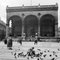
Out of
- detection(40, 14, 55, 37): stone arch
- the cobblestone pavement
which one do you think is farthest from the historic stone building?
the cobblestone pavement

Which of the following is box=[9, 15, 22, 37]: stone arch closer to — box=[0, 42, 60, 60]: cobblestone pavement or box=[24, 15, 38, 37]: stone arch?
box=[24, 15, 38, 37]: stone arch

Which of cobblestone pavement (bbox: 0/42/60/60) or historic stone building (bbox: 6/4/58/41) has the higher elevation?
historic stone building (bbox: 6/4/58/41)

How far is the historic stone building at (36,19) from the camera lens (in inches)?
1332

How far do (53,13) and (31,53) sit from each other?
2884 cm

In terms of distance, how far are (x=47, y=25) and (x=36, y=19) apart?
12.7ft

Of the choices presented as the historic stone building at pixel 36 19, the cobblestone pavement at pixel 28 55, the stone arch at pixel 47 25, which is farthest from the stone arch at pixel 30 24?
the cobblestone pavement at pixel 28 55

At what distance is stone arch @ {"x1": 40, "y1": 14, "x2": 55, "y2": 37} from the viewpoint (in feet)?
115

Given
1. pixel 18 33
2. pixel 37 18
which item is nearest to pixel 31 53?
pixel 37 18

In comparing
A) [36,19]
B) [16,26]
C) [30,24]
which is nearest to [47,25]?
[36,19]

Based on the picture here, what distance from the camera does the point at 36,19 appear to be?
1382 inches

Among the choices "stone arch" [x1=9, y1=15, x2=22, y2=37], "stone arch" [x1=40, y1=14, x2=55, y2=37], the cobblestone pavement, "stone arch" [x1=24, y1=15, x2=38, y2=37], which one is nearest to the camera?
the cobblestone pavement

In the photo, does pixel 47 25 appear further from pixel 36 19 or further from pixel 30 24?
pixel 30 24

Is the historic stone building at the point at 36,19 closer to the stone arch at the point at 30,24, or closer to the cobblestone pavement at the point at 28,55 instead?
the stone arch at the point at 30,24

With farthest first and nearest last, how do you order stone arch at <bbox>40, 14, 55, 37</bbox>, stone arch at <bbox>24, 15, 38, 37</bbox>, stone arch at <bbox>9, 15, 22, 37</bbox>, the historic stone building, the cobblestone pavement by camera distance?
stone arch at <bbox>9, 15, 22, 37</bbox>
stone arch at <bbox>24, 15, 38, 37</bbox>
stone arch at <bbox>40, 14, 55, 37</bbox>
the historic stone building
the cobblestone pavement
